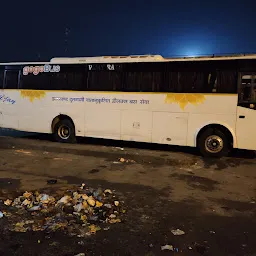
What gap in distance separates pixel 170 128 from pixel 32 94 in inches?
226

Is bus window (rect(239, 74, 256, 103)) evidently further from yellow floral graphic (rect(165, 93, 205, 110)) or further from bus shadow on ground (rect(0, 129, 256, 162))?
bus shadow on ground (rect(0, 129, 256, 162))

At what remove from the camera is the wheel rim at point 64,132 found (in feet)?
40.1

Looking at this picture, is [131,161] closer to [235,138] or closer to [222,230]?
[235,138]

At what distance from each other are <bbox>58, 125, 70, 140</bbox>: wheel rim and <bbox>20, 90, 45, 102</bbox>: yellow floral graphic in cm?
143

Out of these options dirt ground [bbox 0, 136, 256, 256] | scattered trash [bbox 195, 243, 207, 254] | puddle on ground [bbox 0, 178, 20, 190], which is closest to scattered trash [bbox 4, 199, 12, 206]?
dirt ground [bbox 0, 136, 256, 256]

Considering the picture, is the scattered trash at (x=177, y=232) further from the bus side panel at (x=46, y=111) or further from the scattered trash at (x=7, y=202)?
the bus side panel at (x=46, y=111)

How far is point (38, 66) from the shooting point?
40.5ft

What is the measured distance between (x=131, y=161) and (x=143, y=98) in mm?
2418

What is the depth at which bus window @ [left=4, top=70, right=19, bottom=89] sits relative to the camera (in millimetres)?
12750

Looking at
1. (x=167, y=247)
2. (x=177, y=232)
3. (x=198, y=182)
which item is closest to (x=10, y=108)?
(x=198, y=182)

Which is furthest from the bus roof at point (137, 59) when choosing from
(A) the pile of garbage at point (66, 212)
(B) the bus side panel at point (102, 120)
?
(A) the pile of garbage at point (66, 212)

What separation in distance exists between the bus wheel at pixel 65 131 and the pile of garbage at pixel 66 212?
20.3ft

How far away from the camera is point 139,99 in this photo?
1062 centimetres

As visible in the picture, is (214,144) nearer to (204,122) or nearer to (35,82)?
(204,122)
